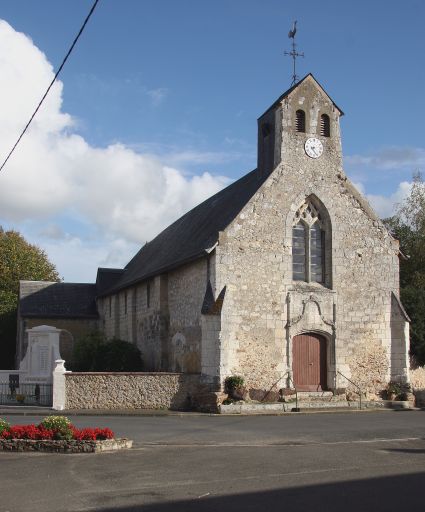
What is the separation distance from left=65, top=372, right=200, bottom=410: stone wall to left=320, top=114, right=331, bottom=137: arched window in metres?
10.4

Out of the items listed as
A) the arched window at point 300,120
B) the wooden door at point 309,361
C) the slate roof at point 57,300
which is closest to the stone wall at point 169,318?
the wooden door at point 309,361

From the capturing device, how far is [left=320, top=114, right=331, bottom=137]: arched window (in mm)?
24817

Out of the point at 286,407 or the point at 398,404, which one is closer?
the point at 286,407

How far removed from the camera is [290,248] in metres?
23.4

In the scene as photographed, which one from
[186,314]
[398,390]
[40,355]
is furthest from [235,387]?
[40,355]

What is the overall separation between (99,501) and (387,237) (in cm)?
1866

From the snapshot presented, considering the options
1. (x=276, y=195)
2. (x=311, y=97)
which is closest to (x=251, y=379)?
(x=276, y=195)

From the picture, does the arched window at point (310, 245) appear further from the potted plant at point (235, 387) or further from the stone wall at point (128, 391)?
the stone wall at point (128, 391)

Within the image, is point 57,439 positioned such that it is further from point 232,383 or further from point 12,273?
point 12,273

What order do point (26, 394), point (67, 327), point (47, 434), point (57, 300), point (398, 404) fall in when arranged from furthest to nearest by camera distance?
1. point (57, 300)
2. point (67, 327)
3. point (26, 394)
4. point (398, 404)
5. point (47, 434)

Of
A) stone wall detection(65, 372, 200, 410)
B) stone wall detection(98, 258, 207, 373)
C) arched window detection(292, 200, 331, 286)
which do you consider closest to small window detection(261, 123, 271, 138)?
arched window detection(292, 200, 331, 286)

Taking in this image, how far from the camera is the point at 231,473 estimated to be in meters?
10.2

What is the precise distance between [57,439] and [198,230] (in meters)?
14.9

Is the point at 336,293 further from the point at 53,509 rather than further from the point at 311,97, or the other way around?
the point at 53,509
